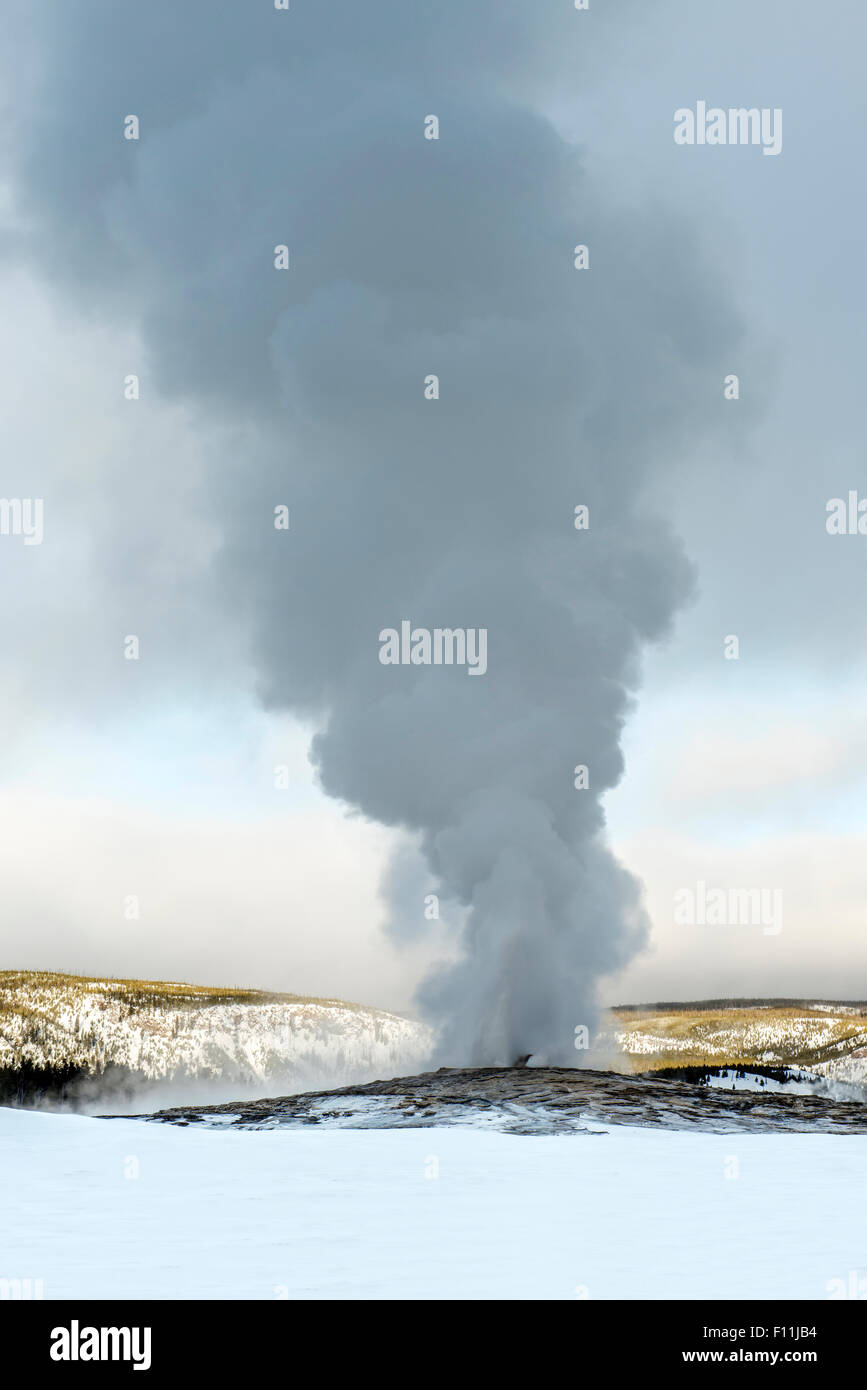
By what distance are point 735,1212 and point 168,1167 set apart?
8.13 m

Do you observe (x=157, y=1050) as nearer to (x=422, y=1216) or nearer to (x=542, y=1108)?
(x=542, y=1108)

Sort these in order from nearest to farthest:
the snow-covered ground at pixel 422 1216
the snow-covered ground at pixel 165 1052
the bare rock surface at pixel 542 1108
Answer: the snow-covered ground at pixel 422 1216 → the bare rock surface at pixel 542 1108 → the snow-covered ground at pixel 165 1052

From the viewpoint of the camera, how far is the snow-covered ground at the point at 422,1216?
908cm

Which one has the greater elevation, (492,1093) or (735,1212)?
(735,1212)

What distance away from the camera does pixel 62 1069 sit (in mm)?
161875

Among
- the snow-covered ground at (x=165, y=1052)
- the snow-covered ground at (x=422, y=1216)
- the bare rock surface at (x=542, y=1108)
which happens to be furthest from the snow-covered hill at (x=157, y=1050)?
the snow-covered ground at (x=422, y=1216)

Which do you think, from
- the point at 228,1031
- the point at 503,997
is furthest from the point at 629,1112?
the point at 228,1031

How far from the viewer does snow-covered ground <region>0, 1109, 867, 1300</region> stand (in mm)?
9078

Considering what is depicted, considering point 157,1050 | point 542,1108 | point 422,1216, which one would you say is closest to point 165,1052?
point 157,1050

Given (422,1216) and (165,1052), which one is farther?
(165,1052)

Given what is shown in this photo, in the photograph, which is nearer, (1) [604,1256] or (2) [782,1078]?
(1) [604,1256]

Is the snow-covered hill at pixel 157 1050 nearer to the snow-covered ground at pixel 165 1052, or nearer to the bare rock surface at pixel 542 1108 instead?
the snow-covered ground at pixel 165 1052

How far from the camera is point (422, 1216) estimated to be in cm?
1186
